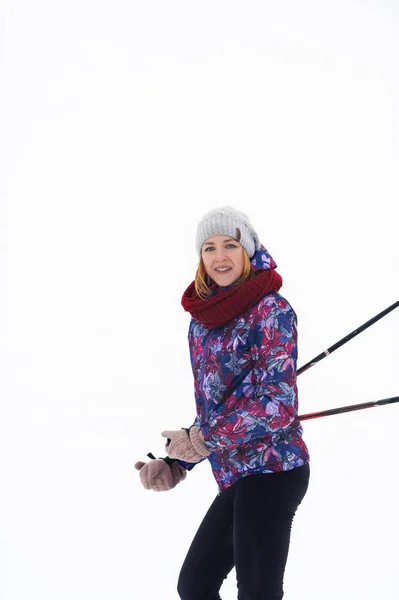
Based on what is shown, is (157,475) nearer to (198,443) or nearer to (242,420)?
(198,443)

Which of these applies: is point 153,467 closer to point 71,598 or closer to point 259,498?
point 259,498

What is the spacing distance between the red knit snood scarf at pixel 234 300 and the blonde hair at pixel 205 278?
30 mm

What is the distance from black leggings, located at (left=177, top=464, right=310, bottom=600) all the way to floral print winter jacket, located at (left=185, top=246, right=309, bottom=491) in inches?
1.7

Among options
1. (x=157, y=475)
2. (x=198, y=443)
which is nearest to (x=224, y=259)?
(x=198, y=443)

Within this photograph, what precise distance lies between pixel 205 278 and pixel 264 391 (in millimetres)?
500

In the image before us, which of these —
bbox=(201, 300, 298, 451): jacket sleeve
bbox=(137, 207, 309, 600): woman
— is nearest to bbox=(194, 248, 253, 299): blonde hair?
bbox=(137, 207, 309, 600): woman

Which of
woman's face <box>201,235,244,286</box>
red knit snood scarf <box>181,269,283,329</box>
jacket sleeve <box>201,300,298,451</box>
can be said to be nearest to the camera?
jacket sleeve <box>201,300,298,451</box>

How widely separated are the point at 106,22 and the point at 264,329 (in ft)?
13.0

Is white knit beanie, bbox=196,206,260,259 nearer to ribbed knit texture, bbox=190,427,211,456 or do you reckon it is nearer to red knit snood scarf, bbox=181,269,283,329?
red knit snood scarf, bbox=181,269,283,329

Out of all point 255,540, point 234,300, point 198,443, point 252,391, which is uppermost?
point 234,300

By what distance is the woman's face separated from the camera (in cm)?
198

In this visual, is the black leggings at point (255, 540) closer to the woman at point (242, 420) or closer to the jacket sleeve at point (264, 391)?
the woman at point (242, 420)

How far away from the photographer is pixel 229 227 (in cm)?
200

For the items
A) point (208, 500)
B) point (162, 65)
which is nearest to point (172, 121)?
point (162, 65)
